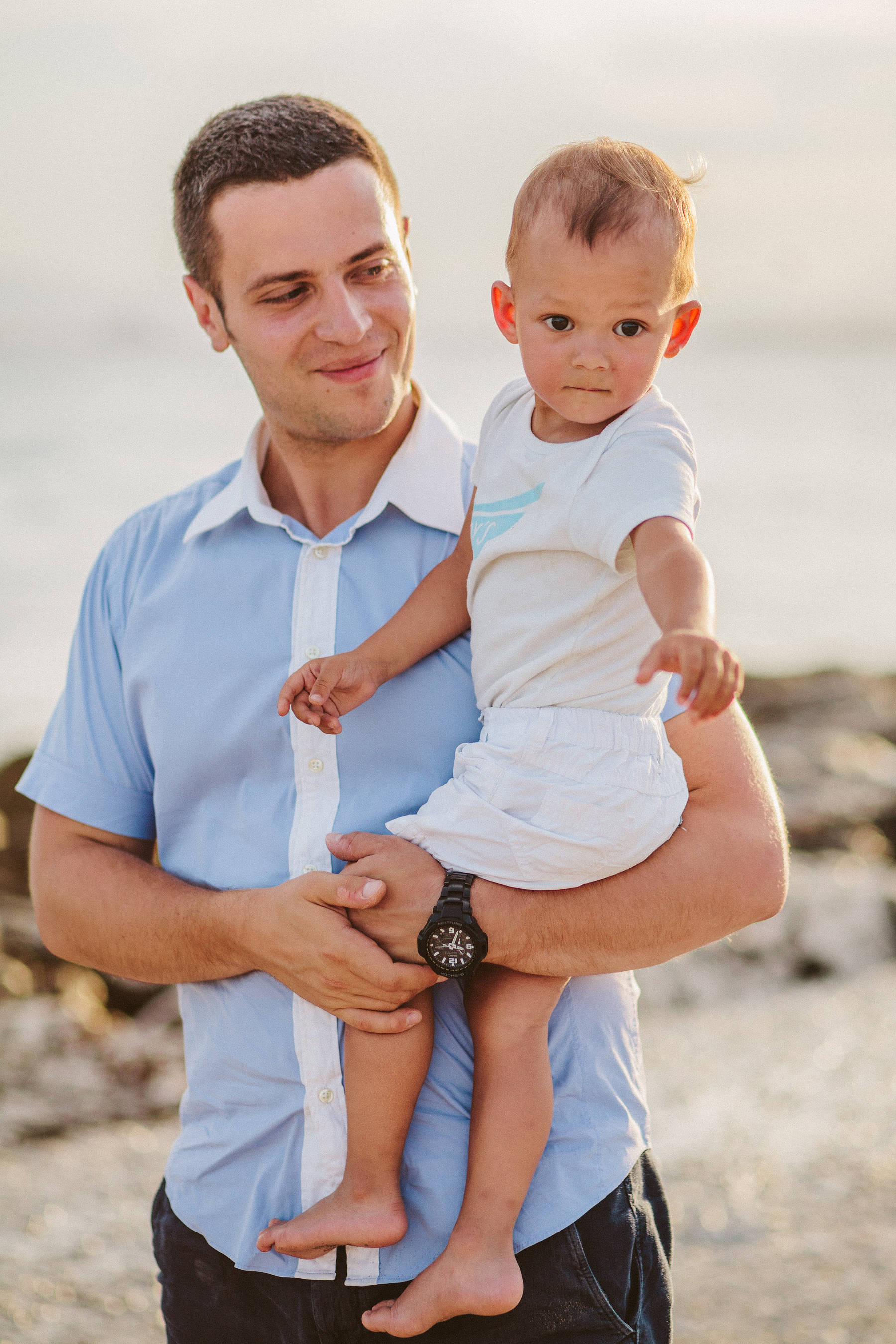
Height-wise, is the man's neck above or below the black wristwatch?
above

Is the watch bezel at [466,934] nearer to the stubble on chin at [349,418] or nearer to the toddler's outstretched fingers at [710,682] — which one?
the toddler's outstretched fingers at [710,682]

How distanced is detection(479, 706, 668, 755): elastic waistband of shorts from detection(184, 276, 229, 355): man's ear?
40.9 inches

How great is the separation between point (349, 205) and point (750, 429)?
9028mm

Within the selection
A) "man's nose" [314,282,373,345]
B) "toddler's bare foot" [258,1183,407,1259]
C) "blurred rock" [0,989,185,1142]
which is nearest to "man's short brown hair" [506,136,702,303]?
"man's nose" [314,282,373,345]

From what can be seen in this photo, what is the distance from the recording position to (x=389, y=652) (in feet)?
5.78

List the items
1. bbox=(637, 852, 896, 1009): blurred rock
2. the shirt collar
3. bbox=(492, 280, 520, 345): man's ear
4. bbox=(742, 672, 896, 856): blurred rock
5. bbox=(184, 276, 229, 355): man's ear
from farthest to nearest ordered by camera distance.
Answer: bbox=(742, 672, 896, 856): blurred rock, bbox=(637, 852, 896, 1009): blurred rock, bbox=(184, 276, 229, 355): man's ear, the shirt collar, bbox=(492, 280, 520, 345): man's ear

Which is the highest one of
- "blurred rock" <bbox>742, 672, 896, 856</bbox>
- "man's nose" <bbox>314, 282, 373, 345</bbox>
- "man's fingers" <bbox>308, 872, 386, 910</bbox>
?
"man's nose" <bbox>314, 282, 373, 345</bbox>

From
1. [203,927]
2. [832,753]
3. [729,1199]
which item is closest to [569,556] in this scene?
[203,927]

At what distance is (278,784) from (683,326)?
87 cm

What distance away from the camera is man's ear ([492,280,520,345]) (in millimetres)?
1645

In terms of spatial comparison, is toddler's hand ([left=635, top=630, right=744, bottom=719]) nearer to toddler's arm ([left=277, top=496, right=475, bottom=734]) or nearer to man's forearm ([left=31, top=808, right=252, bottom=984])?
toddler's arm ([left=277, top=496, right=475, bottom=734])

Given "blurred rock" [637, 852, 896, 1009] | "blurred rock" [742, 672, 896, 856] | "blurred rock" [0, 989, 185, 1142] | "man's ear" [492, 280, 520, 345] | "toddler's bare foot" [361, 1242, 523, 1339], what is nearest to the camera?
"toddler's bare foot" [361, 1242, 523, 1339]

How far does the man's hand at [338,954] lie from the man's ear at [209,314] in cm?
109

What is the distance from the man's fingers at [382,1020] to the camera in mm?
1602
